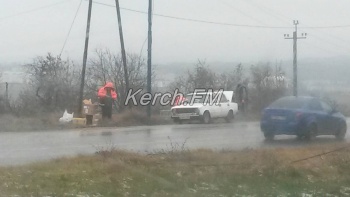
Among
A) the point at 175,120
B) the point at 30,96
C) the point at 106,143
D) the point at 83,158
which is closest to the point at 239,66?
the point at 175,120

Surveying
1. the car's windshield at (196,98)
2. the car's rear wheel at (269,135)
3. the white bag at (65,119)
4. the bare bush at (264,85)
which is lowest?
the car's rear wheel at (269,135)

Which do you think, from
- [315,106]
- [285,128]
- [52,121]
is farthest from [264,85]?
[285,128]

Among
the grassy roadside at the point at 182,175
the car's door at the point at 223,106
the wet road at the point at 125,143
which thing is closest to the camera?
the grassy roadside at the point at 182,175

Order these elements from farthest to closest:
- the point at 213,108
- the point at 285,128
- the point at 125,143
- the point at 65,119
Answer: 1. the point at 213,108
2. the point at 65,119
3. the point at 285,128
4. the point at 125,143

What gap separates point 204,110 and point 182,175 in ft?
71.0

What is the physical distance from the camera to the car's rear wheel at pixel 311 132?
20.0 m

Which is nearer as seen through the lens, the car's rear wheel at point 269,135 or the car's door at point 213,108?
the car's rear wheel at point 269,135

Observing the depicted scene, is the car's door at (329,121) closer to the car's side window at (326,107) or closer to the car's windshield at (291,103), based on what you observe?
the car's side window at (326,107)

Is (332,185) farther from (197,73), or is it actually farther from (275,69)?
(197,73)

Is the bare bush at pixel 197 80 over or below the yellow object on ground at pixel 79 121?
over

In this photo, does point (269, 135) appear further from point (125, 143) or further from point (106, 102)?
point (106, 102)

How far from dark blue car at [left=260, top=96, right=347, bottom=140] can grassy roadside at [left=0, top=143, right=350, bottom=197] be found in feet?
17.4

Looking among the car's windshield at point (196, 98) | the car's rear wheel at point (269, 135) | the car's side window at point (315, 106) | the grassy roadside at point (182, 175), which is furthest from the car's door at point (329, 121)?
the car's windshield at point (196, 98)

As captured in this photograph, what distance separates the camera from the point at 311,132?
20000 millimetres
